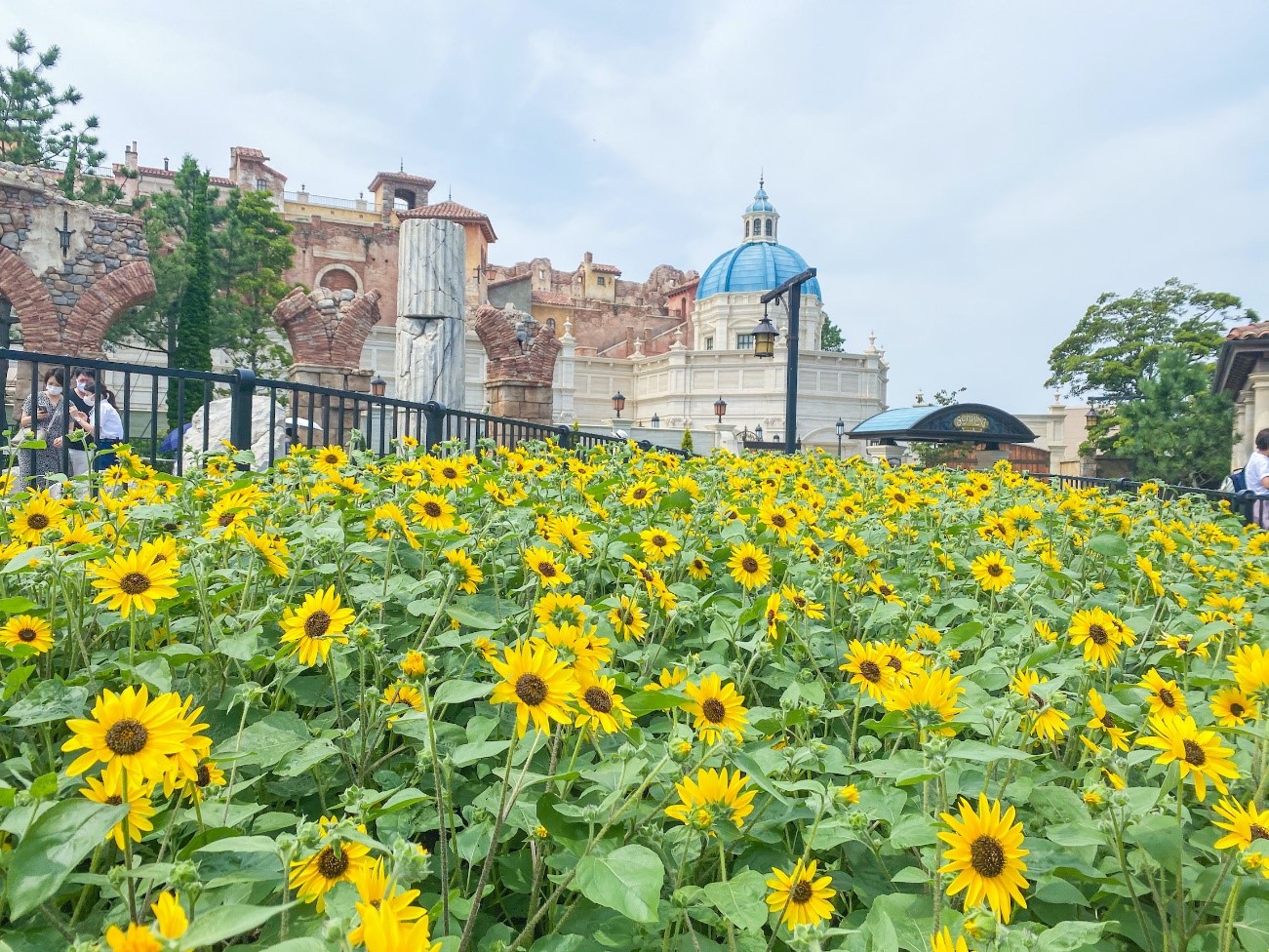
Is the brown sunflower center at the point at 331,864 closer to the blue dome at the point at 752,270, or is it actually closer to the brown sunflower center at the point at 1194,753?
the brown sunflower center at the point at 1194,753

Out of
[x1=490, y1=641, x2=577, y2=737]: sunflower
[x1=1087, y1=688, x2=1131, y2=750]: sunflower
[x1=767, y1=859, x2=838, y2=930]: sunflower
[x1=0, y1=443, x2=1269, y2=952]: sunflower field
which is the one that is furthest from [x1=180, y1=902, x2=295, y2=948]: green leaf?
[x1=1087, y1=688, x2=1131, y2=750]: sunflower

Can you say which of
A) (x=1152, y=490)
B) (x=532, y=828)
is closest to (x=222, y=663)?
(x=532, y=828)

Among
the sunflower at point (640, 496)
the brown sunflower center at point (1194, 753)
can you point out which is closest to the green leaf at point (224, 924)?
the brown sunflower center at point (1194, 753)

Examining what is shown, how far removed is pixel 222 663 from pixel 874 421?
22583 millimetres

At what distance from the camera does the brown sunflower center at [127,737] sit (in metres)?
1.02

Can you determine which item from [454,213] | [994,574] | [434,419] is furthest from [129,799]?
[454,213]

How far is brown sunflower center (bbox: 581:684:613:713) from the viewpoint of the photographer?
1277 mm

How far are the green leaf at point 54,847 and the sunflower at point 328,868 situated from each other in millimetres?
242

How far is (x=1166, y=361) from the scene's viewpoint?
25641 mm

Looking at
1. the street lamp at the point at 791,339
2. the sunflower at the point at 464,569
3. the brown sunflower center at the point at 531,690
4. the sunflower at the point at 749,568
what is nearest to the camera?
the brown sunflower center at the point at 531,690

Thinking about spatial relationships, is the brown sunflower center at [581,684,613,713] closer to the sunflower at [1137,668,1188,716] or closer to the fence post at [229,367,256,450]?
the sunflower at [1137,668,1188,716]

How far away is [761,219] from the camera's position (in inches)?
2213

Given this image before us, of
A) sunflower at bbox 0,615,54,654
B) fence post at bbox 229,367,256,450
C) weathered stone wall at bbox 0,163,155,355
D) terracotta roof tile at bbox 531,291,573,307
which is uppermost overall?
terracotta roof tile at bbox 531,291,573,307

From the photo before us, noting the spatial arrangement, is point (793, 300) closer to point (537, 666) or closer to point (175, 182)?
point (537, 666)
